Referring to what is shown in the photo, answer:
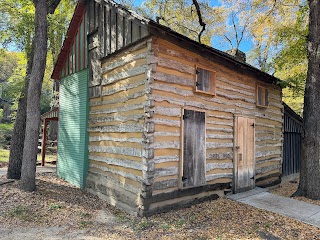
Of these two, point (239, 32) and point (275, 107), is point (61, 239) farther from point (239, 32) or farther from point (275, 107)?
point (239, 32)

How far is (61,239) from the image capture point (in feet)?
15.3

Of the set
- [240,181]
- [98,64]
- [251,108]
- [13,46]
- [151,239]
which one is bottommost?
[151,239]

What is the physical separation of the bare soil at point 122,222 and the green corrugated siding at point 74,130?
174 centimetres

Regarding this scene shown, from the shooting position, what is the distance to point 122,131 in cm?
676

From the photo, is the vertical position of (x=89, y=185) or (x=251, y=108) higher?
(x=251, y=108)

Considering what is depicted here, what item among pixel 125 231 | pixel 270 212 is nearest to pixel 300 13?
pixel 270 212

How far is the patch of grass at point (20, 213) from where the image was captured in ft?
18.0

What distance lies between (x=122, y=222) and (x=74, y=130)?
456cm

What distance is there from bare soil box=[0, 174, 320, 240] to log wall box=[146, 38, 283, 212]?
0.79 meters

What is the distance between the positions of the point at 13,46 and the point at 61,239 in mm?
7092

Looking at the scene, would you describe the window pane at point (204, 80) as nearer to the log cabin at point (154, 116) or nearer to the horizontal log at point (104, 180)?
the log cabin at point (154, 116)

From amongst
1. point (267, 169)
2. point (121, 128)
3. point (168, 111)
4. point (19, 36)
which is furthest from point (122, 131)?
point (267, 169)

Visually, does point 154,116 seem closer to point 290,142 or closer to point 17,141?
point 17,141

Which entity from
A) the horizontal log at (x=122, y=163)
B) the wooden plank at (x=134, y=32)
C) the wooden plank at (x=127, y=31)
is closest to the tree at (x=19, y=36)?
the horizontal log at (x=122, y=163)
